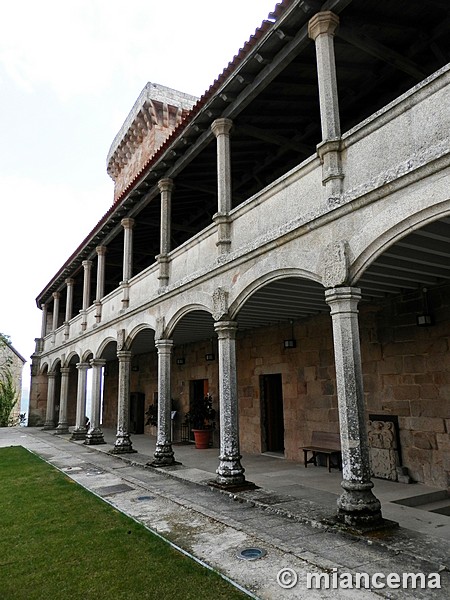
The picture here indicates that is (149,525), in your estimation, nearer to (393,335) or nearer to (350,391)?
(350,391)

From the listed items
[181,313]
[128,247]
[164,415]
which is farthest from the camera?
[128,247]

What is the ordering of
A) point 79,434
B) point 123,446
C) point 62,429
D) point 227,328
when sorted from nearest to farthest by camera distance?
point 227,328 → point 123,446 → point 79,434 → point 62,429

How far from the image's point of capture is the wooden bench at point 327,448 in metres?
8.91

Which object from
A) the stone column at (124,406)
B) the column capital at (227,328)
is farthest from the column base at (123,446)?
the column capital at (227,328)

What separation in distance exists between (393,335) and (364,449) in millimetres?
3242

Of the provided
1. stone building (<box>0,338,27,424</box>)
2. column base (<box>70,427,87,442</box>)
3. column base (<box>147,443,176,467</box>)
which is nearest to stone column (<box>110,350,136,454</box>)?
column base (<box>147,443,176,467</box>)

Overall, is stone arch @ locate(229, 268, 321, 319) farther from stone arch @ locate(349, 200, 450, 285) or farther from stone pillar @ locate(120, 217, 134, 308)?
stone pillar @ locate(120, 217, 134, 308)

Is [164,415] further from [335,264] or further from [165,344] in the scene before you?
[335,264]

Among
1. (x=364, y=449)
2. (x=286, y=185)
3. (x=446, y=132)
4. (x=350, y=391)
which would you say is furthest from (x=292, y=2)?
(x=364, y=449)

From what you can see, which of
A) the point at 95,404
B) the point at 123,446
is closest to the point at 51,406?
the point at 95,404

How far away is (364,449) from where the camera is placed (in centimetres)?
516

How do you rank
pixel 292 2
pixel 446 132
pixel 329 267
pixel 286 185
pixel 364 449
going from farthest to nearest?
pixel 286 185 → pixel 292 2 → pixel 329 267 → pixel 364 449 → pixel 446 132

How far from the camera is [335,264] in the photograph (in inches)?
215

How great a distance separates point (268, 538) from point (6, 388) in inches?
992
